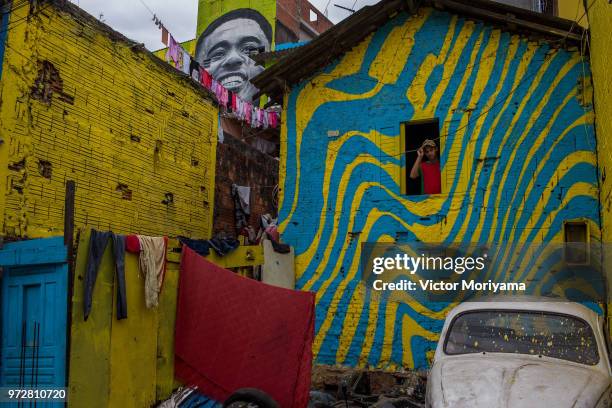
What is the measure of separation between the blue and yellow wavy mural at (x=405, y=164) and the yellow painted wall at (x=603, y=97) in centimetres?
41

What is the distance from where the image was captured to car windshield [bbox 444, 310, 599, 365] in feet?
17.4

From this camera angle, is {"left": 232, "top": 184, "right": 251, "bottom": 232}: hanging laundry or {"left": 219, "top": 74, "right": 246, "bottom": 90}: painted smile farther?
{"left": 219, "top": 74, "right": 246, "bottom": 90}: painted smile

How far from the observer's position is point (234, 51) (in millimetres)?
31344

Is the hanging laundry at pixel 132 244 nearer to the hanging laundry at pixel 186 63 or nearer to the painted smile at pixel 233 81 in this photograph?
the hanging laundry at pixel 186 63

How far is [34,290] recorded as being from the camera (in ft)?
23.3

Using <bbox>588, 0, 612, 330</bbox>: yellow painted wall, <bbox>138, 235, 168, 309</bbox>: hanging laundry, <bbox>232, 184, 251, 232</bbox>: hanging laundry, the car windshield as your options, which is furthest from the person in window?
<bbox>232, 184, 251, 232</bbox>: hanging laundry

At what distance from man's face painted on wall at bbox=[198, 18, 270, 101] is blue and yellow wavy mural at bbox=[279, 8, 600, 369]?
2067 centimetres

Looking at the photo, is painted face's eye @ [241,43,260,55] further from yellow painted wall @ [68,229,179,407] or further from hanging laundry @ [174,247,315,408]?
hanging laundry @ [174,247,315,408]

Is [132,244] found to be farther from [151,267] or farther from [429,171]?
[429,171]

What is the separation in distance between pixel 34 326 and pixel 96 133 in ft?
15.9

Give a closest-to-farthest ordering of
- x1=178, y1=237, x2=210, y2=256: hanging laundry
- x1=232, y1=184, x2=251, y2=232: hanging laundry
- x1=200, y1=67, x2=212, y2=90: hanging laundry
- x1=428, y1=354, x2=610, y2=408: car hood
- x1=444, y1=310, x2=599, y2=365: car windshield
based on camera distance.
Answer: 1. x1=428, y1=354, x2=610, y2=408: car hood
2. x1=444, y1=310, x2=599, y2=365: car windshield
3. x1=178, y1=237, x2=210, y2=256: hanging laundry
4. x1=232, y1=184, x2=251, y2=232: hanging laundry
5. x1=200, y1=67, x2=212, y2=90: hanging laundry

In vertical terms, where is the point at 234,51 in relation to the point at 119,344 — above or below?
above

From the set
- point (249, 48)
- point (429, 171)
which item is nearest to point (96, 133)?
point (429, 171)

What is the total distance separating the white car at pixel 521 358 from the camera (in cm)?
441
